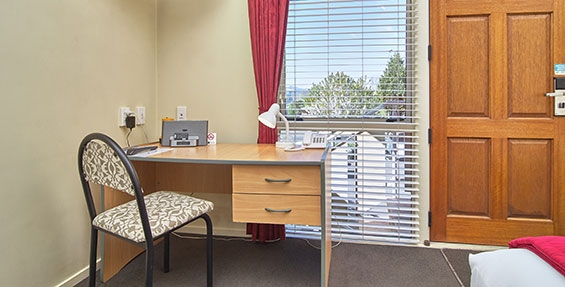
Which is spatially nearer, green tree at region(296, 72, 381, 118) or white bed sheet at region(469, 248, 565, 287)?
white bed sheet at region(469, 248, 565, 287)

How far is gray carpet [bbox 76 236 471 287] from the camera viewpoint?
177 cm

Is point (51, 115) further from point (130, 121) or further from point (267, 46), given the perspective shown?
point (267, 46)

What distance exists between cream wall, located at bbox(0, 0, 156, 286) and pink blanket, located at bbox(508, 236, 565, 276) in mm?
2048

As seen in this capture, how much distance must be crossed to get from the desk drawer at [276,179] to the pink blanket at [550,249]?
0.82m

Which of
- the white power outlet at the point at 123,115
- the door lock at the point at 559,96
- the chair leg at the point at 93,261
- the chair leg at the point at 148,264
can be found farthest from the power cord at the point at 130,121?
the door lock at the point at 559,96

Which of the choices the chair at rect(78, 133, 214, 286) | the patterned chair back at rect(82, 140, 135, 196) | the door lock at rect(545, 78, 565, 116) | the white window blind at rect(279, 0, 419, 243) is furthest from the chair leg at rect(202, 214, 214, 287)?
the door lock at rect(545, 78, 565, 116)

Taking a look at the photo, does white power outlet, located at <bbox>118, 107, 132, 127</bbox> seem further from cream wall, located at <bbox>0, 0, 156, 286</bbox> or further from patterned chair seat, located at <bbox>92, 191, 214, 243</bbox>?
patterned chair seat, located at <bbox>92, 191, 214, 243</bbox>

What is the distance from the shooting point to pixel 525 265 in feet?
3.14

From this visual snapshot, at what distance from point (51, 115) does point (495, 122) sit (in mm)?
2628

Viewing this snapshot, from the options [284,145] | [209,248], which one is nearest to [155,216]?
[209,248]

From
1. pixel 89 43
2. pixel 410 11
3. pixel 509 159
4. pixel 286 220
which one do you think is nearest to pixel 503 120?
pixel 509 159

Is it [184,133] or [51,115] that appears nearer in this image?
[51,115]

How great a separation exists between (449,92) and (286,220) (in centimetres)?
146

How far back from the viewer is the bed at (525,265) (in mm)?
885
